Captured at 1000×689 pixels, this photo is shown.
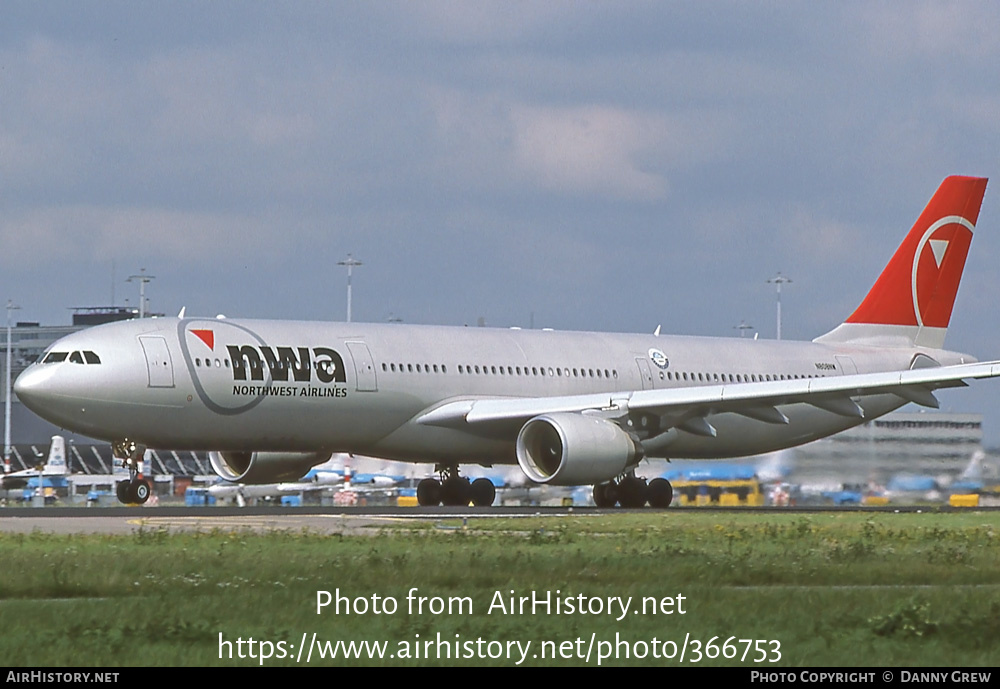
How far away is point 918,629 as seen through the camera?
12758 mm

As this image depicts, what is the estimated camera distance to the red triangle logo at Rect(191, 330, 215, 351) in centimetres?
3456

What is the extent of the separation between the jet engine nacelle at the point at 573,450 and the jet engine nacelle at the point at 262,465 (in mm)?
5705

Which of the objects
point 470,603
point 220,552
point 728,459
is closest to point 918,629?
point 470,603

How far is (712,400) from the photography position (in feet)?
119

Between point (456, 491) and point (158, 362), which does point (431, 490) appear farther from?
point (158, 362)

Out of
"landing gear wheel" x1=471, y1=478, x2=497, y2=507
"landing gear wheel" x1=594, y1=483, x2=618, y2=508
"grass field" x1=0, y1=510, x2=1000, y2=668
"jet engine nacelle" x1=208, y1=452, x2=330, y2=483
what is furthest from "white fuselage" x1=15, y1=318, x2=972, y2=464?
"grass field" x1=0, y1=510, x2=1000, y2=668

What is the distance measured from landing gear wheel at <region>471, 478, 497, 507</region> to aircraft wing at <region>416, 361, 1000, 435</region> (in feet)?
8.75

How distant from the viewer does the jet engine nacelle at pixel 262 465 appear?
39.2m

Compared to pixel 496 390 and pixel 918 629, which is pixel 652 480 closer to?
pixel 496 390

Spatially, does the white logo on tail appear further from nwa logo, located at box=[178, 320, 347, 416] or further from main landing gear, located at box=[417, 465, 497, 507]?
nwa logo, located at box=[178, 320, 347, 416]

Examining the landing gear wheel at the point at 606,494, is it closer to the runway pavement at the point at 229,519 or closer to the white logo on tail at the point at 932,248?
the runway pavement at the point at 229,519

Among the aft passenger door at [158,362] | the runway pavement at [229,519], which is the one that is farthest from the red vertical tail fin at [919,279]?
the aft passenger door at [158,362]

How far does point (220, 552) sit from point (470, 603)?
578 centimetres

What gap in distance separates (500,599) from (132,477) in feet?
69.2
